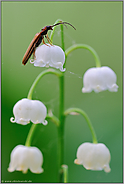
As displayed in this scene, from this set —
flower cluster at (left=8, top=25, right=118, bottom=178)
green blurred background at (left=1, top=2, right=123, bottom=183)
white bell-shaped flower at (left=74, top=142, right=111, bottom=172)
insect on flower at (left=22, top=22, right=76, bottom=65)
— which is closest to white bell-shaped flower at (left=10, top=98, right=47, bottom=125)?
flower cluster at (left=8, top=25, right=118, bottom=178)

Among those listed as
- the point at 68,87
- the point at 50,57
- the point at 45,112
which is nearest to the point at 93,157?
the point at 45,112

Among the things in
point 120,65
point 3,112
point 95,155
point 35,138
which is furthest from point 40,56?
point 120,65

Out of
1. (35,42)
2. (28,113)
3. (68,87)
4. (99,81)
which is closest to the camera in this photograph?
(35,42)

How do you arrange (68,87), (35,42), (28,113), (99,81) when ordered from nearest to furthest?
1. (35,42)
2. (28,113)
3. (99,81)
4. (68,87)

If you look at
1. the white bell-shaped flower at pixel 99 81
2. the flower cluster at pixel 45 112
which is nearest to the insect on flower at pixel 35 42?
the flower cluster at pixel 45 112

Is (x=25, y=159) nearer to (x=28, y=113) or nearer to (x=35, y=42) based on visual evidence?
(x=28, y=113)

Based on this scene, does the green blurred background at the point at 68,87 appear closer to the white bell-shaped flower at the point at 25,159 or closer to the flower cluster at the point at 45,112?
the flower cluster at the point at 45,112

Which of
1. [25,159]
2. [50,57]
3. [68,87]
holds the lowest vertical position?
[25,159]
